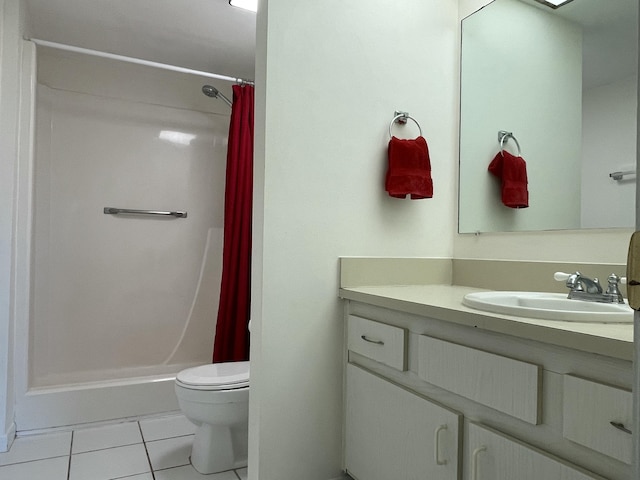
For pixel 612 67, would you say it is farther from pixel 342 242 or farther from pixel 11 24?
pixel 11 24

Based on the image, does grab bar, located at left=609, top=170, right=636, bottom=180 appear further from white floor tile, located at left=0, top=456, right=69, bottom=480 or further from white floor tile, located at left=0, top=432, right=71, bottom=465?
white floor tile, located at left=0, top=432, right=71, bottom=465

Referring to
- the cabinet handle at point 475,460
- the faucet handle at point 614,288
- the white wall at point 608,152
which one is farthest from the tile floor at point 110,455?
the white wall at point 608,152

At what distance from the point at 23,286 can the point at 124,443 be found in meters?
0.92

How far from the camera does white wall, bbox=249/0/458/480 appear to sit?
1.41 metres

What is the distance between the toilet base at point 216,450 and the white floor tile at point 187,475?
2 centimetres

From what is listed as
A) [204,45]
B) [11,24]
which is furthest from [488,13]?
[11,24]

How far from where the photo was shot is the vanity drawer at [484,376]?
2.76ft

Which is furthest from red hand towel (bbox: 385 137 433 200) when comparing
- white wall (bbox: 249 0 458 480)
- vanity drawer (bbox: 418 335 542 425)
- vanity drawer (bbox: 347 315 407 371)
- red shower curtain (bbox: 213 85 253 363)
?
red shower curtain (bbox: 213 85 253 363)

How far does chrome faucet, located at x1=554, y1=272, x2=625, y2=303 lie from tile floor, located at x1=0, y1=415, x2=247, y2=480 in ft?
4.73

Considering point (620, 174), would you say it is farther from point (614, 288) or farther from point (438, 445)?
point (438, 445)

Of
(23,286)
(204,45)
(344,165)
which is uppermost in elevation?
(204,45)

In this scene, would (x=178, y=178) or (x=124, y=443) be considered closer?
(x=124, y=443)

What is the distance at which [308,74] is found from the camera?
4.81 feet

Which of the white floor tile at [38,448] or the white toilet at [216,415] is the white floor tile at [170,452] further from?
the white floor tile at [38,448]
